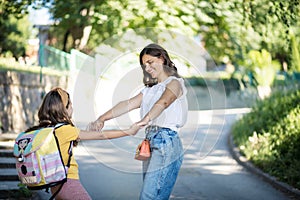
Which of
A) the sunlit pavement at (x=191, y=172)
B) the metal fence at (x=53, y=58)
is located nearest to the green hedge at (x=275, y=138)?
the sunlit pavement at (x=191, y=172)

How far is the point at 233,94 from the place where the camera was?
34.9 meters

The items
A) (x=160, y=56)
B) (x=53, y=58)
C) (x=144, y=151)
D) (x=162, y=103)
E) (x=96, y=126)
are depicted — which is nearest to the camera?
(x=162, y=103)

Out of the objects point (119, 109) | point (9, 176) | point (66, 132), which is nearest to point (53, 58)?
point (9, 176)

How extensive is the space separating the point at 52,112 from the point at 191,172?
712 centimetres

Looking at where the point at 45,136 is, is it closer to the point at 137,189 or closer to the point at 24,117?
the point at 137,189

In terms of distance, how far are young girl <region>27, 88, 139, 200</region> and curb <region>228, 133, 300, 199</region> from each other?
16.6ft

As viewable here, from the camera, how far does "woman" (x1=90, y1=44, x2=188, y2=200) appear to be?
175 inches

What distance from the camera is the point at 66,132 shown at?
4262 mm

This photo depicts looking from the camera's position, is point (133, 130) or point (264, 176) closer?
point (133, 130)

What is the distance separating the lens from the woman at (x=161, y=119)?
4434 mm

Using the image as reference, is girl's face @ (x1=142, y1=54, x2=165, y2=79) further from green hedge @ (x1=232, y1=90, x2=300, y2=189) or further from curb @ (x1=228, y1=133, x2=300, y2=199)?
green hedge @ (x1=232, y1=90, x2=300, y2=189)

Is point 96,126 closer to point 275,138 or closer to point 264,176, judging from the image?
point 264,176

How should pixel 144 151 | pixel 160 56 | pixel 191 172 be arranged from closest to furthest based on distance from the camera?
pixel 144 151 < pixel 160 56 < pixel 191 172

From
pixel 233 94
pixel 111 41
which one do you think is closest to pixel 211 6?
pixel 111 41
